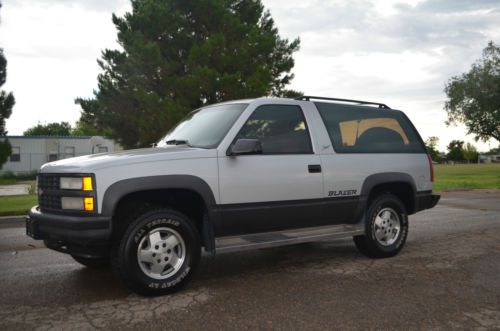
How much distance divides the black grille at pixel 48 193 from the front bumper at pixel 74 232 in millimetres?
110

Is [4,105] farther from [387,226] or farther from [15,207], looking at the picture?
[387,226]

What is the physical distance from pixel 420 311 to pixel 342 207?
1.86 m

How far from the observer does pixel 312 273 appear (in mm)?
5305

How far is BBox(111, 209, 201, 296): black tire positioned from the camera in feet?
14.0

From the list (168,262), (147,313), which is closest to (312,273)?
(168,262)

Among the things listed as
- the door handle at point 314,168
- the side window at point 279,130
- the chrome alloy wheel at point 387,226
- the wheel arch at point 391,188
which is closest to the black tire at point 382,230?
the chrome alloy wheel at point 387,226

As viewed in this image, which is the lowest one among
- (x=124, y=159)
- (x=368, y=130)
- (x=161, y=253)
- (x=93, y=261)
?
(x=93, y=261)

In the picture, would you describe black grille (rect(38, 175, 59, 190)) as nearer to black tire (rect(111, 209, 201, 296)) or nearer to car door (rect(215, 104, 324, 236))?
black tire (rect(111, 209, 201, 296))

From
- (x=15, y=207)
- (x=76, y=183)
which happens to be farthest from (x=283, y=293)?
(x=15, y=207)

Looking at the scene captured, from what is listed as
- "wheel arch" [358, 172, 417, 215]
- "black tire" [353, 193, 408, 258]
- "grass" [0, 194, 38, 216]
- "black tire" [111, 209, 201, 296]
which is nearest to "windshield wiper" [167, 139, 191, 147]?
"black tire" [111, 209, 201, 296]

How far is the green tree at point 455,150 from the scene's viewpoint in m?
183

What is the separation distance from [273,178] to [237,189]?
460 millimetres

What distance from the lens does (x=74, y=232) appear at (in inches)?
165

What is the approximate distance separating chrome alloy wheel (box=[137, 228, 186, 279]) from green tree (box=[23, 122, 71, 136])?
9578 cm
